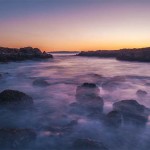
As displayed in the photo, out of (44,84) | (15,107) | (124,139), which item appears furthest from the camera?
(44,84)

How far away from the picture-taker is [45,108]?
11336mm

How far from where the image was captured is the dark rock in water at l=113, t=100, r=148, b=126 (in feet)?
30.7

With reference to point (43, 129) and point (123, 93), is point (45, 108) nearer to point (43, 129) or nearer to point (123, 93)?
point (43, 129)

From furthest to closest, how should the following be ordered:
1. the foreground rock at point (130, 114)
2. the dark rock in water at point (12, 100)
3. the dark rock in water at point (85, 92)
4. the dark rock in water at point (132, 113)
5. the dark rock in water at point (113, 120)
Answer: the dark rock in water at point (85, 92) → the dark rock in water at point (12, 100) → the dark rock in water at point (132, 113) → the foreground rock at point (130, 114) → the dark rock in water at point (113, 120)

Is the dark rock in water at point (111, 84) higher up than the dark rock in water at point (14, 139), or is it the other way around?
the dark rock in water at point (14, 139)

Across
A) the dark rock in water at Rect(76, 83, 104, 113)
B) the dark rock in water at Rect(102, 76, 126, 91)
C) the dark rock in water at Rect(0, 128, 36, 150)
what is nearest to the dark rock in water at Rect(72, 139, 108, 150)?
the dark rock in water at Rect(0, 128, 36, 150)

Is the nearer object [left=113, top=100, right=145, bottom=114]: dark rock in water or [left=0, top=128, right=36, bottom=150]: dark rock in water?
[left=0, top=128, right=36, bottom=150]: dark rock in water

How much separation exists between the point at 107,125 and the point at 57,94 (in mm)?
6128

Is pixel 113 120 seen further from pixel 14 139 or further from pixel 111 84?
pixel 111 84

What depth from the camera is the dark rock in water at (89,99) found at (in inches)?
435

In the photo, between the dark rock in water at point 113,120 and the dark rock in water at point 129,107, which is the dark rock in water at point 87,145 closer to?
the dark rock in water at point 113,120

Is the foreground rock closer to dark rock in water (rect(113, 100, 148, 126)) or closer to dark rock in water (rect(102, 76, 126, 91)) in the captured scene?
dark rock in water (rect(113, 100, 148, 126))

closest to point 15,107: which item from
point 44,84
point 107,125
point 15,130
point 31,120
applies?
point 31,120

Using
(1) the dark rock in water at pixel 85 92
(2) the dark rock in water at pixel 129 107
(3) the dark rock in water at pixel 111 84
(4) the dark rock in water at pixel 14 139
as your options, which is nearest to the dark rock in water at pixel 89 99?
(1) the dark rock in water at pixel 85 92
